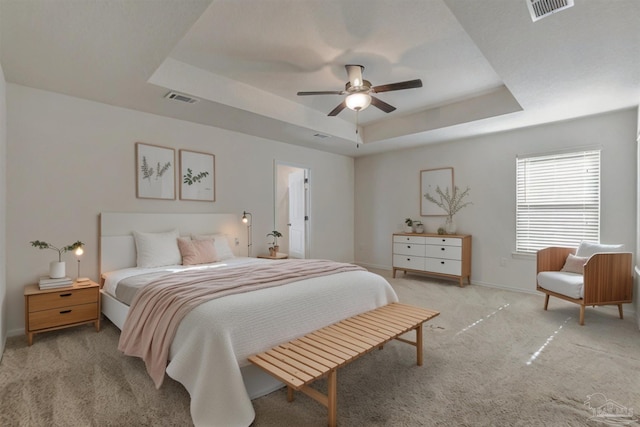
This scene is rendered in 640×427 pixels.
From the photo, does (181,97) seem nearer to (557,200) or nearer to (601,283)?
(601,283)

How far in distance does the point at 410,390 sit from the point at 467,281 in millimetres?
3627

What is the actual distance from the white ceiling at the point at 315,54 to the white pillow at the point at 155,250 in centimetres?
153

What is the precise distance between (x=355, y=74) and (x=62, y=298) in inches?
141

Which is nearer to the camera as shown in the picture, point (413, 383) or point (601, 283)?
point (413, 383)

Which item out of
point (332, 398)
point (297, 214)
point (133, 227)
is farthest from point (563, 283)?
point (133, 227)

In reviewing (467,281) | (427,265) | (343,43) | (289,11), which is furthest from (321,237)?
(289,11)

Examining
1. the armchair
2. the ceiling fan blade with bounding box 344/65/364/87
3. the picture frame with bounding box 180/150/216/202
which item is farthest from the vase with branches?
the picture frame with bounding box 180/150/216/202

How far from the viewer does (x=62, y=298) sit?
290cm

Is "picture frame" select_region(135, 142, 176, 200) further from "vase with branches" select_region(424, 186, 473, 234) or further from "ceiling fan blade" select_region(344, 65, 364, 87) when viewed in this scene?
"vase with branches" select_region(424, 186, 473, 234)

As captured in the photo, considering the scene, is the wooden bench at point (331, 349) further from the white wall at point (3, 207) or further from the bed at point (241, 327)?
the white wall at point (3, 207)

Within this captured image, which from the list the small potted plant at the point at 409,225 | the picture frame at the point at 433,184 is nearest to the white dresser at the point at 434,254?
the small potted plant at the point at 409,225

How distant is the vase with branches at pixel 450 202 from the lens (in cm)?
529

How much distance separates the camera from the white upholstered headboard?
348 centimetres

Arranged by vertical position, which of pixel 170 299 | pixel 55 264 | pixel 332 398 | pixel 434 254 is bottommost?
pixel 332 398
